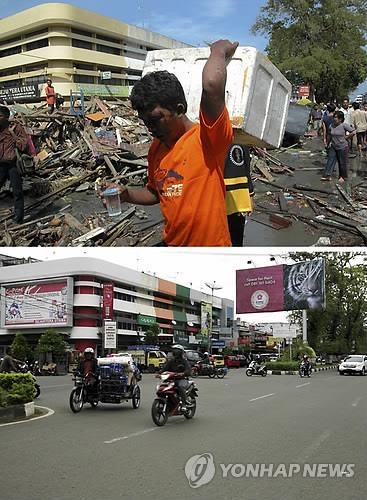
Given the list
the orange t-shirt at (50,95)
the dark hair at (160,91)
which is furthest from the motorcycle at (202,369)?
the dark hair at (160,91)

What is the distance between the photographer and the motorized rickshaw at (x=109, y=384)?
21.0 ft

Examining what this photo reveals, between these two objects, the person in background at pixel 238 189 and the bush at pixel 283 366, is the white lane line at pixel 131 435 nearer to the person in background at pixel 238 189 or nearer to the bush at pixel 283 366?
the person in background at pixel 238 189

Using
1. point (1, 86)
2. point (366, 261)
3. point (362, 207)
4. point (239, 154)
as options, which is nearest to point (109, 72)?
point (1, 86)

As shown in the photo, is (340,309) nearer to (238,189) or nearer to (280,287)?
(280,287)

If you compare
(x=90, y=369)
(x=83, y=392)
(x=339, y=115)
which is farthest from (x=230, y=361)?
(x=339, y=115)

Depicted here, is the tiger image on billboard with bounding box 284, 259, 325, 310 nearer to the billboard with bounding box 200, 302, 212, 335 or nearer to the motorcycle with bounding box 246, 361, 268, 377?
the billboard with bounding box 200, 302, 212, 335

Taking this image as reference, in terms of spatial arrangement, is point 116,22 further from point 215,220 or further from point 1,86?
point 215,220

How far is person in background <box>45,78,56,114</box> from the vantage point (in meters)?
2.86

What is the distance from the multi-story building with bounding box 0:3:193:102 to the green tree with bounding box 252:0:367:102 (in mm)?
453

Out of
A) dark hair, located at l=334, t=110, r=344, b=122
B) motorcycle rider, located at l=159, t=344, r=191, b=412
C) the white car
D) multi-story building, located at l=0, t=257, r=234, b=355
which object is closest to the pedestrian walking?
dark hair, located at l=334, t=110, r=344, b=122

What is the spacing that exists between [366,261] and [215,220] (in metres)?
1.00

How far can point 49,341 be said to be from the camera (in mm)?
4035

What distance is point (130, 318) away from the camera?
394 cm

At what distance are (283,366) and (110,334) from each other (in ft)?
51.7
